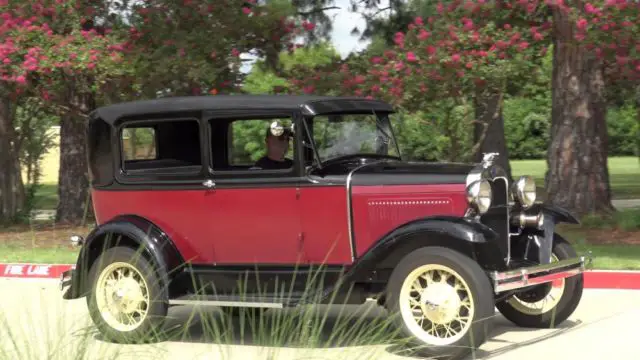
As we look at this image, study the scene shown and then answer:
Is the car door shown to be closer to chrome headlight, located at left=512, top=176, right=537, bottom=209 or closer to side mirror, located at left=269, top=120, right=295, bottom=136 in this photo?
side mirror, located at left=269, top=120, right=295, bottom=136

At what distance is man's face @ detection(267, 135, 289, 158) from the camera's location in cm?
820

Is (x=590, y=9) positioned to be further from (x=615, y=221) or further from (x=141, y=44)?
(x=141, y=44)

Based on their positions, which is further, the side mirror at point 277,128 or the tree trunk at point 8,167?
the tree trunk at point 8,167

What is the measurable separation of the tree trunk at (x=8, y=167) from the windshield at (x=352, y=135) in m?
14.2

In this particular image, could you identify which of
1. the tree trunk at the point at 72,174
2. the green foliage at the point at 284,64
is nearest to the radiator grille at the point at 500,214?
the green foliage at the point at 284,64

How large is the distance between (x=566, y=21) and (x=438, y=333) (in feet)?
30.0

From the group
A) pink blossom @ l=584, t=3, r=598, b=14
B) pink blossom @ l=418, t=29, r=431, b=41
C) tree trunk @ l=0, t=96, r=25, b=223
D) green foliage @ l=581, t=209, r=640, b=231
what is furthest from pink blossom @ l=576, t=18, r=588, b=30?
tree trunk @ l=0, t=96, r=25, b=223

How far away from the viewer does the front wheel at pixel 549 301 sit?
8320mm

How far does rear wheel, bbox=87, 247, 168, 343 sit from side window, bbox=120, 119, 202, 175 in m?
0.83

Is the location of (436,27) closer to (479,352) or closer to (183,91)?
(183,91)

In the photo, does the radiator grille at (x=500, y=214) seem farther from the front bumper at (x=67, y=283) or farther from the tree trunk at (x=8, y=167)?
the tree trunk at (x=8, y=167)

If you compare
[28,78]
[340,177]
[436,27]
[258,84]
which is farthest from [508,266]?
[258,84]

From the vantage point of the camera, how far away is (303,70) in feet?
Answer: 53.2

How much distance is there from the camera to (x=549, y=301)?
28.0ft
